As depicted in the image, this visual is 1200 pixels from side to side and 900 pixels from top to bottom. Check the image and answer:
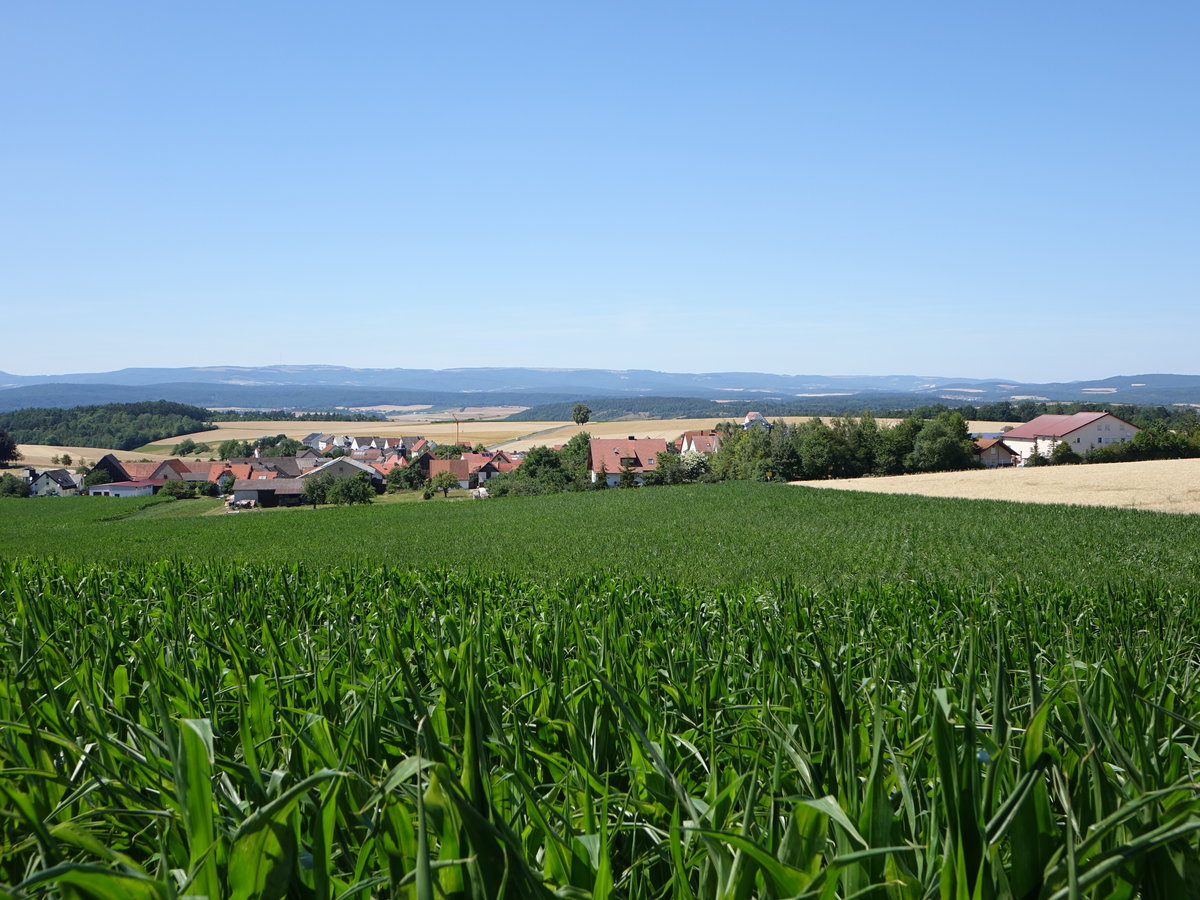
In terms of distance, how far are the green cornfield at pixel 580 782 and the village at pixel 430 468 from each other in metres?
70.8

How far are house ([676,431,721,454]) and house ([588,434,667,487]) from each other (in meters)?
7.00

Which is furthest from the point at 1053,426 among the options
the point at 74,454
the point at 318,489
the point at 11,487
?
the point at 74,454

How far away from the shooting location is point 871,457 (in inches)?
2832

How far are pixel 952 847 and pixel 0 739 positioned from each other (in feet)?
5.55

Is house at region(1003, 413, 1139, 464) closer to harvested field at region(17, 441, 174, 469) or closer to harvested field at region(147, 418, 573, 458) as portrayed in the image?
harvested field at region(147, 418, 573, 458)

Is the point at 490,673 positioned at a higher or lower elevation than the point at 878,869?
lower

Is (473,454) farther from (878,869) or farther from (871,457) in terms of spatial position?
(878,869)

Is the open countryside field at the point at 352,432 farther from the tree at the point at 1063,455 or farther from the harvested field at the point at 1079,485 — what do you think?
the harvested field at the point at 1079,485

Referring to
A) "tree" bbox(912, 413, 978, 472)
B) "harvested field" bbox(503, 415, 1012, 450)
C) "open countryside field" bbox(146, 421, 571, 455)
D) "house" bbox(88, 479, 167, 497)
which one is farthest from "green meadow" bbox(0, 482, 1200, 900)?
"open countryside field" bbox(146, 421, 571, 455)

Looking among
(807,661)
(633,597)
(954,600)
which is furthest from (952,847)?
(954,600)

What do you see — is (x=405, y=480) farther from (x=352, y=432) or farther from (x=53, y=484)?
(x=352, y=432)

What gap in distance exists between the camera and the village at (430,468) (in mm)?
78875

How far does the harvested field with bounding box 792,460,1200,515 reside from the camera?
40.0 meters

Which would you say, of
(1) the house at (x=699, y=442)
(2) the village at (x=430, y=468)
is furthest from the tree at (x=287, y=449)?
(1) the house at (x=699, y=442)
